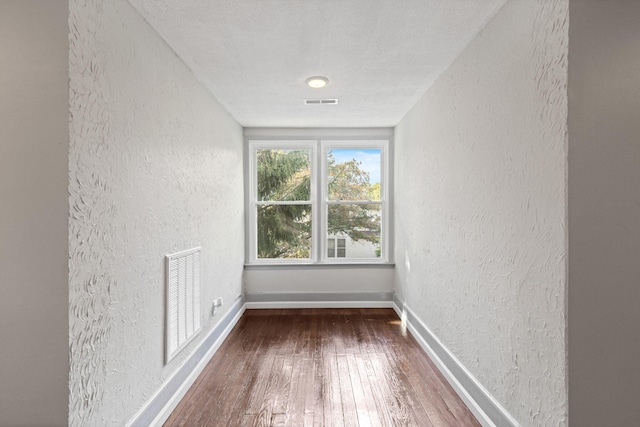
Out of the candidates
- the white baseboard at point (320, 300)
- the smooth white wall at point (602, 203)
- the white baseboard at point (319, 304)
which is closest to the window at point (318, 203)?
the white baseboard at point (320, 300)

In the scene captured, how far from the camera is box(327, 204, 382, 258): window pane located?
459 cm

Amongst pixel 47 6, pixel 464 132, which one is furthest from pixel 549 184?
pixel 47 6

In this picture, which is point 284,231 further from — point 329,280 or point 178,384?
point 178,384

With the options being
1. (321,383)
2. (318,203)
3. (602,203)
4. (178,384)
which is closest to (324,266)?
(318,203)

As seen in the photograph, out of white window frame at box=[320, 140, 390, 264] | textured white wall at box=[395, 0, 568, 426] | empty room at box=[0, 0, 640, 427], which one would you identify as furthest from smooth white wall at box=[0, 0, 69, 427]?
white window frame at box=[320, 140, 390, 264]

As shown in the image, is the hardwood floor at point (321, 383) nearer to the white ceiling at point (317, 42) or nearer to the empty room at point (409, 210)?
the empty room at point (409, 210)

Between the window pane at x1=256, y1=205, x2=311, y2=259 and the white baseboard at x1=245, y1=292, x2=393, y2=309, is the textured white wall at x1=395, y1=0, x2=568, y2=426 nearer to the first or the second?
the white baseboard at x1=245, y1=292, x2=393, y2=309

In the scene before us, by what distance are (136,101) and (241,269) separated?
2.80m

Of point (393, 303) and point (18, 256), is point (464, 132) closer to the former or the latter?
point (18, 256)

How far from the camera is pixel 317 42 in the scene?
2148 millimetres

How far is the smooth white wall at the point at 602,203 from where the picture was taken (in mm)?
1328

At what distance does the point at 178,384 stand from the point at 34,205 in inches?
60.5

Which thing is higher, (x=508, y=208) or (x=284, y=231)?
(x=508, y=208)

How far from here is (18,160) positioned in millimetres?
1319
